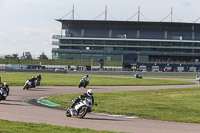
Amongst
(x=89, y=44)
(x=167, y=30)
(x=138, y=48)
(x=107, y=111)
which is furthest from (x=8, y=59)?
(x=107, y=111)

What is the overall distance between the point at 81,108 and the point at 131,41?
123309mm

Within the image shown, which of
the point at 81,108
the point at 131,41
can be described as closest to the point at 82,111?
the point at 81,108

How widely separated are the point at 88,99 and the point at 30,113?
287cm

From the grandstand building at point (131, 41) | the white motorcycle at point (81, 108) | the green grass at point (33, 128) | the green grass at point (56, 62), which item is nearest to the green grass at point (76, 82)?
the white motorcycle at point (81, 108)

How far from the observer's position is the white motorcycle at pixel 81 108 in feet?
55.9

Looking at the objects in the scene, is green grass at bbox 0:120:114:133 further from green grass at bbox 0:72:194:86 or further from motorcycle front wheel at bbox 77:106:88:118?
green grass at bbox 0:72:194:86

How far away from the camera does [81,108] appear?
56.2ft

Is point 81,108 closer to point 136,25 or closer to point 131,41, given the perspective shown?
point 131,41

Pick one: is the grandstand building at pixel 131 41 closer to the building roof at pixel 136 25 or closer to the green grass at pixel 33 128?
the building roof at pixel 136 25

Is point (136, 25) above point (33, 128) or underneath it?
above

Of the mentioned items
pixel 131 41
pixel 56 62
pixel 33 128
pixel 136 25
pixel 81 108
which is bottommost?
pixel 33 128

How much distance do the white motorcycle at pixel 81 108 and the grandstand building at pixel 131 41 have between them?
117m

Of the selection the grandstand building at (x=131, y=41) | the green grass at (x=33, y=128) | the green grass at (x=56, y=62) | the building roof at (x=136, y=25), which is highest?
the building roof at (x=136, y=25)

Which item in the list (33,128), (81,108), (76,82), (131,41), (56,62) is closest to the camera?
(33,128)
